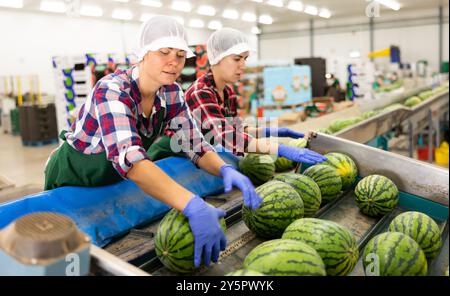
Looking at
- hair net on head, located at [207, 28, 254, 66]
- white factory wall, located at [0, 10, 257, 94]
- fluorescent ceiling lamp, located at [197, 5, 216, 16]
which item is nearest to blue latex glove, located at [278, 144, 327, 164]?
hair net on head, located at [207, 28, 254, 66]

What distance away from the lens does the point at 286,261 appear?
127 centimetres

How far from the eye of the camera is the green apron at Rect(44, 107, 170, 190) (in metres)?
2.01

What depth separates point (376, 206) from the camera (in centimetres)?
213

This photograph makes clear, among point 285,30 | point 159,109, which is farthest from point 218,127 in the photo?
point 285,30

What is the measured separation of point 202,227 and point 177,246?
0.12m

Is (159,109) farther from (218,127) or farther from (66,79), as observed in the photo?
(66,79)

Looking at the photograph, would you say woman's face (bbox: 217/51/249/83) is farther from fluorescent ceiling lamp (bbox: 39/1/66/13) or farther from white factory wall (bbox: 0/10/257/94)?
fluorescent ceiling lamp (bbox: 39/1/66/13)

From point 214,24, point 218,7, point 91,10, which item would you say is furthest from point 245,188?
point 214,24

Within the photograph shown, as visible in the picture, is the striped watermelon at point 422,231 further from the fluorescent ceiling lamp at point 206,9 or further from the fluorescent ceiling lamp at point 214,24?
the fluorescent ceiling lamp at point 214,24

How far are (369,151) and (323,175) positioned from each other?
442mm

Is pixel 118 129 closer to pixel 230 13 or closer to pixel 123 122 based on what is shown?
pixel 123 122

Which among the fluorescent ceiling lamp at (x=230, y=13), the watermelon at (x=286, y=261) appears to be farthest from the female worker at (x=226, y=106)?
the fluorescent ceiling lamp at (x=230, y=13)

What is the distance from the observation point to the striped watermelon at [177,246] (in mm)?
1491

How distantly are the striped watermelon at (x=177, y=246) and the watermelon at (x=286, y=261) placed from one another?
0.25 m
